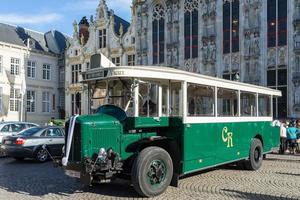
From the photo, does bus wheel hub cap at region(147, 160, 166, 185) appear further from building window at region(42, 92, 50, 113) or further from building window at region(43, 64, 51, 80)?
building window at region(43, 64, 51, 80)

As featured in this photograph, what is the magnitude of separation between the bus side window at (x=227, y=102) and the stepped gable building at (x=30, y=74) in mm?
37044

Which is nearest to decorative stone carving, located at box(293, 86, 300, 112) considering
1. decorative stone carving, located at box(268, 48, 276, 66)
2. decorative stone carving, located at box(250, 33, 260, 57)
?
decorative stone carving, located at box(268, 48, 276, 66)

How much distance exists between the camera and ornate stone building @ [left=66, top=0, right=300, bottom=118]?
1145 inches

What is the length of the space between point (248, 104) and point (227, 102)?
143 centimetres

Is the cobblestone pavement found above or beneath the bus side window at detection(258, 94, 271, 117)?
beneath

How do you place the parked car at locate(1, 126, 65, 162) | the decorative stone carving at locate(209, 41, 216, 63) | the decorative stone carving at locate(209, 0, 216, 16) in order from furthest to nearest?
the decorative stone carving at locate(209, 0, 216, 16) < the decorative stone carving at locate(209, 41, 216, 63) < the parked car at locate(1, 126, 65, 162)

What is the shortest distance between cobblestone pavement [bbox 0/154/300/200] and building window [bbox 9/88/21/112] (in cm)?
3475

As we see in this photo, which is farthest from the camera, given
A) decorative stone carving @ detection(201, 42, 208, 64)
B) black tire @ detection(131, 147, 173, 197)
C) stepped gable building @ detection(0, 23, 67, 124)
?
stepped gable building @ detection(0, 23, 67, 124)

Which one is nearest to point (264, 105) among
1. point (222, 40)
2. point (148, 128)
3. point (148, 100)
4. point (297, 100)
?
point (148, 128)

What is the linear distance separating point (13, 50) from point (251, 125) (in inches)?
1506

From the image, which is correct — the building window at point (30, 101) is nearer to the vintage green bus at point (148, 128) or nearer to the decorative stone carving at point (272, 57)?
the decorative stone carving at point (272, 57)

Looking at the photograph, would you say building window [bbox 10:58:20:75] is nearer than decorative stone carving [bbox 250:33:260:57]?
No

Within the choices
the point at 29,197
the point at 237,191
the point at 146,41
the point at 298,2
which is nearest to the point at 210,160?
the point at 237,191

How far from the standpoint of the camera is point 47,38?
53.7 meters
